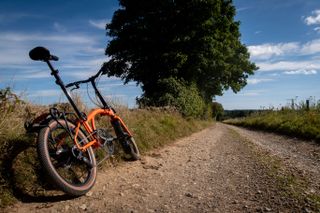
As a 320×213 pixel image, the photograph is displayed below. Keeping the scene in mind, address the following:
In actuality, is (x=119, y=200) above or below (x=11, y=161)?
below

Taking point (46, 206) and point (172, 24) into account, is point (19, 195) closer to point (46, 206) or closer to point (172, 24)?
point (46, 206)

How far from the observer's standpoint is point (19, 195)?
3406 millimetres

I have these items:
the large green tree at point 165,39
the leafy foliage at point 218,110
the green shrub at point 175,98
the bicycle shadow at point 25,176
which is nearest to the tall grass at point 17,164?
the bicycle shadow at point 25,176

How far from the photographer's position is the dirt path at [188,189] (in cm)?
324

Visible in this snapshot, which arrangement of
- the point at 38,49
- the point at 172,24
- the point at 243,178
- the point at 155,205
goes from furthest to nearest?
the point at 172,24 < the point at 243,178 < the point at 38,49 < the point at 155,205

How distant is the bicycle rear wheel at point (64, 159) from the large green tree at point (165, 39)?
16.4 meters

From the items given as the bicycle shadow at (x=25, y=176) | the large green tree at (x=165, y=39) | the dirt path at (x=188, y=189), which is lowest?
the dirt path at (x=188, y=189)

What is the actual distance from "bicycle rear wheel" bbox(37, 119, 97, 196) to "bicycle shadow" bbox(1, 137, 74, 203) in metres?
0.23

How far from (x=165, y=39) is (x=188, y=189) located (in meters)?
19.4

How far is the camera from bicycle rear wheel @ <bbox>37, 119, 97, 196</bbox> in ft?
10.7

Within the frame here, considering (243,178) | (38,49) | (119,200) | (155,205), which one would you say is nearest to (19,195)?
(119,200)

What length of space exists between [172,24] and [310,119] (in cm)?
1322

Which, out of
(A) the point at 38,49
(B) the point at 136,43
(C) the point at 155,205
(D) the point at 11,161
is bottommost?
(C) the point at 155,205

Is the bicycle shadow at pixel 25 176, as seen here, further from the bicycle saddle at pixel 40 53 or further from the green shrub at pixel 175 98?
the green shrub at pixel 175 98
